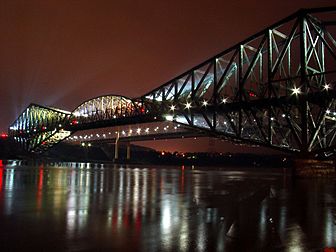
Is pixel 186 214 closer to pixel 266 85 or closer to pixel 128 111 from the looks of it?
pixel 266 85

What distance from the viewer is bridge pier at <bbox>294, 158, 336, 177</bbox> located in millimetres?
45031

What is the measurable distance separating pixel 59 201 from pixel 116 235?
25.3 feet

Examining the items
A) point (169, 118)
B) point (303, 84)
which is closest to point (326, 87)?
point (303, 84)

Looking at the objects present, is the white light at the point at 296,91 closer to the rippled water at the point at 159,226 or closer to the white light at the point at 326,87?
the white light at the point at 326,87

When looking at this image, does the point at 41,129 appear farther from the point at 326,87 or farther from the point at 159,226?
the point at 159,226

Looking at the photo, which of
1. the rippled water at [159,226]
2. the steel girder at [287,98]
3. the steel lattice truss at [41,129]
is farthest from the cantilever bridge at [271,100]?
the steel lattice truss at [41,129]

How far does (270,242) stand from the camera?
9.52 metres

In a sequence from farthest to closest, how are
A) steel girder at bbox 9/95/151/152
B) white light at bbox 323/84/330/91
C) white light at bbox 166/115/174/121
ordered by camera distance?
1. steel girder at bbox 9/95/151/152
2. white light at bbox 166/115/174/121
3. white light at bbox 323/84/330/91

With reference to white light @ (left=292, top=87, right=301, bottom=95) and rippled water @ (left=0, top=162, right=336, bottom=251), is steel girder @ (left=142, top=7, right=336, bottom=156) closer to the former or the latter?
white light @ (left=292, top=87, right=301, bottom=95)

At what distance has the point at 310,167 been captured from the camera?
150ft

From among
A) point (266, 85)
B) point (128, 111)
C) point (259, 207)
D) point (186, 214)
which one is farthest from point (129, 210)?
point (128, 111)

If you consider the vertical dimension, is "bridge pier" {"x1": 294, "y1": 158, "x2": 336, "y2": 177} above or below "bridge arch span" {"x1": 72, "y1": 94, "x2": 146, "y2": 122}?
below

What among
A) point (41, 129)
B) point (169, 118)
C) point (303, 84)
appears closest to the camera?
point (303, 84)

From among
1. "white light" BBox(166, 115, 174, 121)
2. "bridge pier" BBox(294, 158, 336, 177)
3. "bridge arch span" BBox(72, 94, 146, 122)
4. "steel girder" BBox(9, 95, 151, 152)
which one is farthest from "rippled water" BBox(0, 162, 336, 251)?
"bridge arch span" BBox(72, 94, 146, 122)
